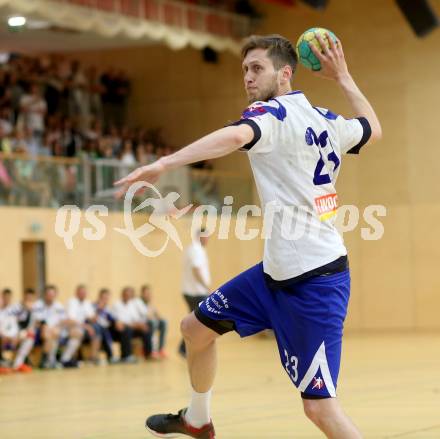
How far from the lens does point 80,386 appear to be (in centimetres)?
1245

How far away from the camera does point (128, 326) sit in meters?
16.9

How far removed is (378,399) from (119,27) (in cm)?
1404

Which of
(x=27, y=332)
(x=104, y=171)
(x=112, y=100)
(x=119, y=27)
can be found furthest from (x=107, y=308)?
(x=112, y=100)

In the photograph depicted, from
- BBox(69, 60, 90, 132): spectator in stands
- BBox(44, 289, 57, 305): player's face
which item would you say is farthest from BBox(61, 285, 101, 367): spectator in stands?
BBox(69, 60, 90, 132): spectator in stands

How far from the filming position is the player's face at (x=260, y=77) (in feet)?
17.2

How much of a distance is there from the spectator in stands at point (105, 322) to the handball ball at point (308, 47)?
37.6 ft

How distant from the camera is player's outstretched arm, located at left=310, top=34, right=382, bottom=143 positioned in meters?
5.57

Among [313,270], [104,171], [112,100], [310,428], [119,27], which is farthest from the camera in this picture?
[112,100]

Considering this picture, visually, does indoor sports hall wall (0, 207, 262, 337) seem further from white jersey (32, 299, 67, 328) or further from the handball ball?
the handball ball

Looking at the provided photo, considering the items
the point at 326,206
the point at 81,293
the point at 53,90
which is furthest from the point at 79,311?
the point at 326,206

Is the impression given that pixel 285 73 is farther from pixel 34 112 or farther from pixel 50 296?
pixel 34 112

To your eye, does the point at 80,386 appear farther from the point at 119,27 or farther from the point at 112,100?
the point at 112,100

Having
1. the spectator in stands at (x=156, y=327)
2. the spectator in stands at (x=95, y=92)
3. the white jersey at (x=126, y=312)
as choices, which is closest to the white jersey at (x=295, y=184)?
the white jersey at (x=126, y=312)

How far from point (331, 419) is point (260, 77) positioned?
1712 millimetres
